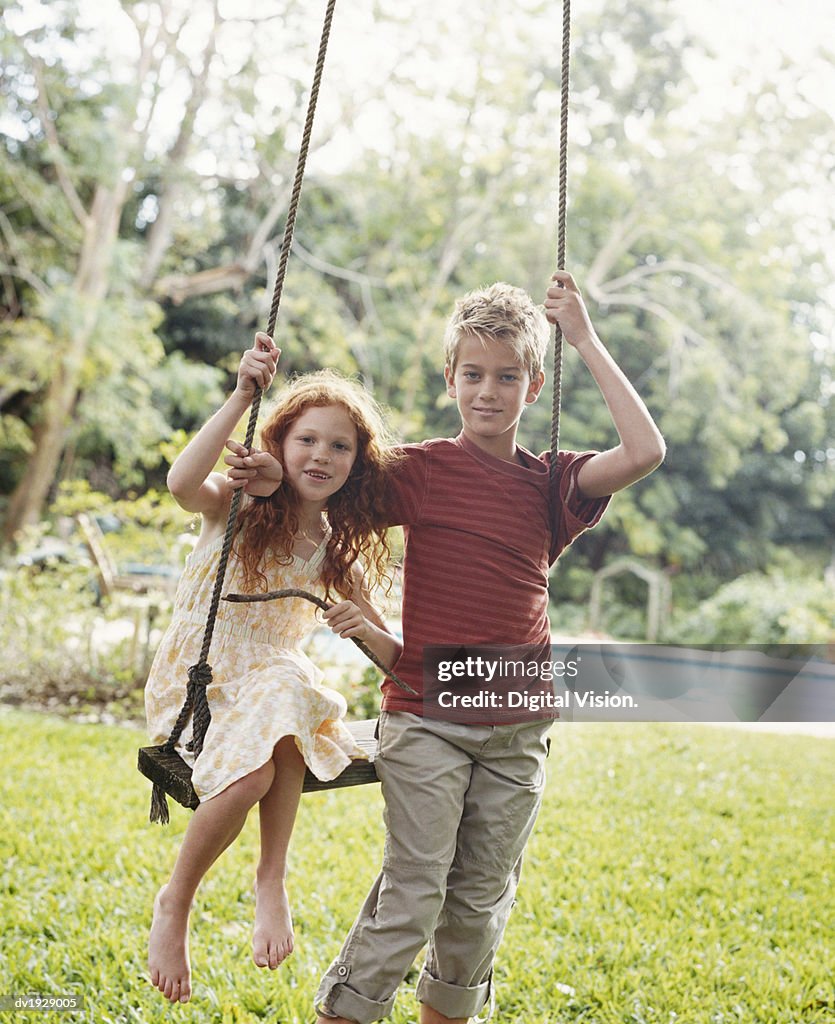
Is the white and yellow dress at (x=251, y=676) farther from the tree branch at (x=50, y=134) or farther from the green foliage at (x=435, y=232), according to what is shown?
the tree branch at (x=50, y=134)

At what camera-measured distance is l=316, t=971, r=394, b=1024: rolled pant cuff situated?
1844mm

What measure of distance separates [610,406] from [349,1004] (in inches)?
46.4

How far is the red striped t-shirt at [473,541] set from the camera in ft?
6.35

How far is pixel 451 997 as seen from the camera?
1979mm

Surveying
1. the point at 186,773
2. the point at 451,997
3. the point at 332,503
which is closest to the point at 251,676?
the point at 186,773

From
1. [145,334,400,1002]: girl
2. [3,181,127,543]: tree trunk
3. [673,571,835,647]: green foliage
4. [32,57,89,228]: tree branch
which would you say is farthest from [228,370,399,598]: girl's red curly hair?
[673,571,835,647]: green foliage

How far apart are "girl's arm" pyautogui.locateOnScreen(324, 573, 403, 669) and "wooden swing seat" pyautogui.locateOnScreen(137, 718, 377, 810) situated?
0.18 meters

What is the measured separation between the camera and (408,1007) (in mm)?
2582

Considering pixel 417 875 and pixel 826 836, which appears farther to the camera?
pixel 826 836

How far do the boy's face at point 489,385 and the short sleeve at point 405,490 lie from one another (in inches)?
5.1

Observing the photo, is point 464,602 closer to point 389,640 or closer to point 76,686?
point 389,640

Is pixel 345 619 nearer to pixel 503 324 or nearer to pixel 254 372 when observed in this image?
pixel 254 372

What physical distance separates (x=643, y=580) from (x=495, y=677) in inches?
602

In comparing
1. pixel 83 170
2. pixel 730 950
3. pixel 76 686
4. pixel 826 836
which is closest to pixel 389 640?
pixel 730 950
